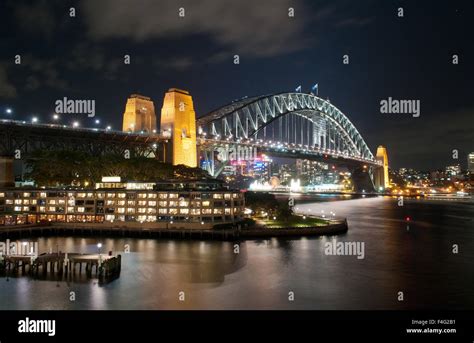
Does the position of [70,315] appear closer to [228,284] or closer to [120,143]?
[228,284]

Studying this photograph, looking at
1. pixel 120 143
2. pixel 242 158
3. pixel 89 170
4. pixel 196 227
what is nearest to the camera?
pixel 196 227

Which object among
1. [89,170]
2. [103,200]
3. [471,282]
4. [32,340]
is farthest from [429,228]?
[32,340]

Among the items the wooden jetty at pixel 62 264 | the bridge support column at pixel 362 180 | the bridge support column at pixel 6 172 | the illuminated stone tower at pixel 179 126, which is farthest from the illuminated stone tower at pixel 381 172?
the wooden jetty at pixel 62 264

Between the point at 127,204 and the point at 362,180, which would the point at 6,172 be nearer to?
the point at 127,204

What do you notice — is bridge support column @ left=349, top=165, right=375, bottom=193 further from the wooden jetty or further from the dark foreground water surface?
the wooden jetty

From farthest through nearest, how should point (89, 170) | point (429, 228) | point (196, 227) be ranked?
point (89, 170), point (429, 228), point (196, 227)

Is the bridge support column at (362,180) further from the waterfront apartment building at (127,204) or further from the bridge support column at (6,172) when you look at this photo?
the bridge support column at (6,172)

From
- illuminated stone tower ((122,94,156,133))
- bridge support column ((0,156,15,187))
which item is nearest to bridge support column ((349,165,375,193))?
illuminated stone tower ((122,94,156,133))

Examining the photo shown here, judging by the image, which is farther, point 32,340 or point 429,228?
point 429,228
